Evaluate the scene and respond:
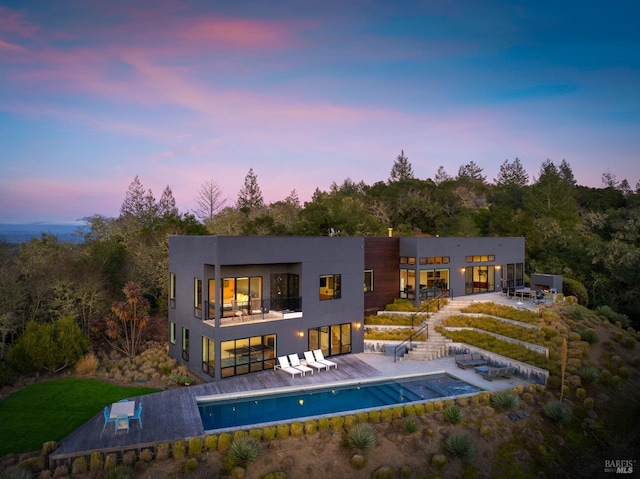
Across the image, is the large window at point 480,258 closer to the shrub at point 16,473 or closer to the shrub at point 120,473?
the shrub at point 120,473

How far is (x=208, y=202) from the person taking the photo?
123 ft

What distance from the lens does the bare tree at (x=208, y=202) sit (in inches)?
1447

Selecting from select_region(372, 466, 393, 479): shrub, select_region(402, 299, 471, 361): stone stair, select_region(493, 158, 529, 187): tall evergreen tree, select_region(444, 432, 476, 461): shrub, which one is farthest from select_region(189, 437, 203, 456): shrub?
select_region(493, 158, 529, 187): tall evergreen tree

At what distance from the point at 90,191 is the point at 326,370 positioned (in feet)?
86.2

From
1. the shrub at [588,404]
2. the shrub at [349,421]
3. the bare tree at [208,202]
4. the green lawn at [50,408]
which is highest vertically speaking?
the bare tree at [208,202]

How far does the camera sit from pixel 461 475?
983cm

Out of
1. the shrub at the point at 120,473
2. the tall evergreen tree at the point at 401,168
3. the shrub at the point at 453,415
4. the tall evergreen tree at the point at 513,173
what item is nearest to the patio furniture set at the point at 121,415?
the shrub at the point at 120,473

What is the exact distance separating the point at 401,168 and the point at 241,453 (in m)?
59.8

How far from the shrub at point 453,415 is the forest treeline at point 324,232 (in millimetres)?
15403

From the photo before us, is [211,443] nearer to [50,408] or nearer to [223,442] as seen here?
[223,442]

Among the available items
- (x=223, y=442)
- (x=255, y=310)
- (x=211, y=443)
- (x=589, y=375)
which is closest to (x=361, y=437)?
(x=223, y=442)

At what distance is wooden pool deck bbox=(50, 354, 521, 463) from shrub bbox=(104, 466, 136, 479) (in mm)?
697

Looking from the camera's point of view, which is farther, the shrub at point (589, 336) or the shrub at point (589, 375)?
the shrub at point (589, 336)

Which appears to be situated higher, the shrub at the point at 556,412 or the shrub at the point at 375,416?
the shrub at the point at 375,416
